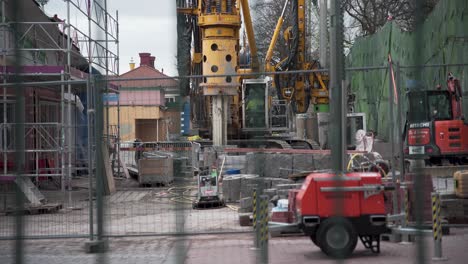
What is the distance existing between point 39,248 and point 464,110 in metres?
11.1

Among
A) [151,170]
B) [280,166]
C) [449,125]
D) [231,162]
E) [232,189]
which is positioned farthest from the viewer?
[449,125]

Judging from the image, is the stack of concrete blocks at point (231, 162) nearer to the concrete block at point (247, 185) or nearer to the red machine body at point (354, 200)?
the concrete block at point (247, 185)

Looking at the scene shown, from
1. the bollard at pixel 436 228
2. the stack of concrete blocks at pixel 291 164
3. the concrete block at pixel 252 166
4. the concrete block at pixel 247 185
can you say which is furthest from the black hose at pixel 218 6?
the bollard at pixel 436 228

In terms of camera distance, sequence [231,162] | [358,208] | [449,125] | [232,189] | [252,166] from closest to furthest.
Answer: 1. [358,208]
2. [252,166]
3. [231,162]
4. [232,189]
5. [449,125]

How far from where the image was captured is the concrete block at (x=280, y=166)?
9.17m

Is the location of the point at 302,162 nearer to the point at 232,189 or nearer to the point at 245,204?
the point at 232,189

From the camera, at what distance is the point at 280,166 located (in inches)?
390

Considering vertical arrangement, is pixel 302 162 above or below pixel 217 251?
above

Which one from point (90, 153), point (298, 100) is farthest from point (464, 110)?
point (90, 153)

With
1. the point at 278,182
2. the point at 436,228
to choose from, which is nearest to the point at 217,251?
the point at 278,182

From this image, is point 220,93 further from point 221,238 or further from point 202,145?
point 202,145

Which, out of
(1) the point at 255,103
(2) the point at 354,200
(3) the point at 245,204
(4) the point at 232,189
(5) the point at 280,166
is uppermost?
(1) the point at 255,103

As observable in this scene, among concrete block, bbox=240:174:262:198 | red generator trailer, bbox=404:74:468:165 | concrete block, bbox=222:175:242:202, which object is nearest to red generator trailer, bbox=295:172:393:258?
concrete block, bbox=240:174:262:198

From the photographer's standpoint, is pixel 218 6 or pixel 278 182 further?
pixel 278 182
